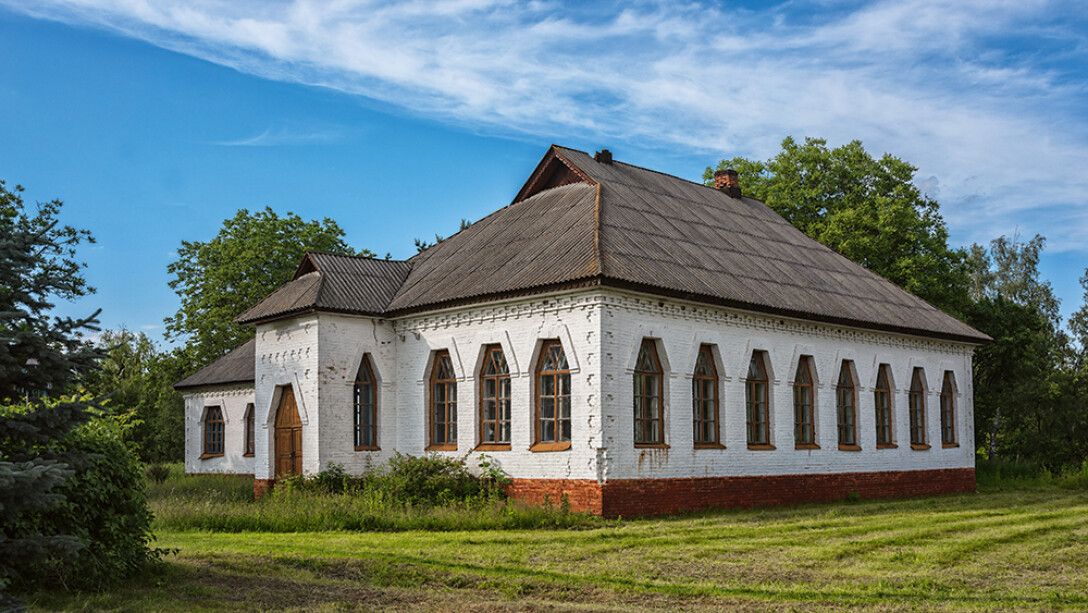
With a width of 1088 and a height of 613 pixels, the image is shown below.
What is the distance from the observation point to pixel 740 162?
134ft

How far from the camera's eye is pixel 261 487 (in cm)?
2345

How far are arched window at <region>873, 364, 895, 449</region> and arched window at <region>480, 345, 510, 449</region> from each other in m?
9.78

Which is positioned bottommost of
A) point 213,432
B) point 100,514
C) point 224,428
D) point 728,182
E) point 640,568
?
point 640,568

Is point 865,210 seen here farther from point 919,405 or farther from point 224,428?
point 224,428

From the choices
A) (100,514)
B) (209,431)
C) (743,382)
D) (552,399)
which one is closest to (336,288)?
(552,399)

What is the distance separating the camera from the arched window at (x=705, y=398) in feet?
70.1

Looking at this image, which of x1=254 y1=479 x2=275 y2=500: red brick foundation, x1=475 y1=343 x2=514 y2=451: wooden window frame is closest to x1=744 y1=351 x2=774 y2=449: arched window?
x1=475 y1=343 x2=514 y2=451: wooden window frame

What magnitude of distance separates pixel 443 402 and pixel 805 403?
7.73 meters

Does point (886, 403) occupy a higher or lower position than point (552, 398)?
lower

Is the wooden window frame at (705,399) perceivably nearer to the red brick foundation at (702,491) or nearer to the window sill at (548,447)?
the red brick foundation at (702,491)

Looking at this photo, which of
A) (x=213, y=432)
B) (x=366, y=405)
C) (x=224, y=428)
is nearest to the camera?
(x=366, y=405)

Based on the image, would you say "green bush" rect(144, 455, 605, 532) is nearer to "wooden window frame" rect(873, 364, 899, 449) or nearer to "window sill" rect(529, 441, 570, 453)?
"window sill" rect(529, 441, 570, 453)

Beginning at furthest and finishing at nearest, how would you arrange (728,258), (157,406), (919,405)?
(157,406) → (919,405) → (728,258)

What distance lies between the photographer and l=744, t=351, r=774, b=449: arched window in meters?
22.6
